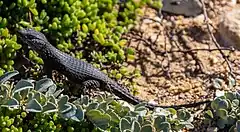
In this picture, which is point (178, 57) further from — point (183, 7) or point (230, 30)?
point (183, 7)

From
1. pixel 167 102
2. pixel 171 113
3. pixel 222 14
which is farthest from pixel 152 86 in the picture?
pixel 222 14

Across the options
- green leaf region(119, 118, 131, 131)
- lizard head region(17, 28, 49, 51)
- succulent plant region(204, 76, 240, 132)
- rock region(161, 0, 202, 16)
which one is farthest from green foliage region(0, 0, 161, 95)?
green leaf region(119, 118, 131, 131)

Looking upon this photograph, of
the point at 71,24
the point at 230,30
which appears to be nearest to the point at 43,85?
the point at 71,24

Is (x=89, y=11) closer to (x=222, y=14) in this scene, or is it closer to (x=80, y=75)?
(x=80, y=75)

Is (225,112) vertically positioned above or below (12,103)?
below

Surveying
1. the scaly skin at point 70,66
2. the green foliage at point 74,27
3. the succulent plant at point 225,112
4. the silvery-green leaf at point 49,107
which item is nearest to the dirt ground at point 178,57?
the green foliage at point 74,27

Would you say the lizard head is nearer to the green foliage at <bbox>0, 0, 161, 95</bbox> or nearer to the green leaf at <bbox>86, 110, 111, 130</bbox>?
the green foliage at <bbox>0, 0, 161, 95</bbox>

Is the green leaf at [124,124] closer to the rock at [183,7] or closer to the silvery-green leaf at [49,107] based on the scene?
the silvery-green leaf at [49,107]
